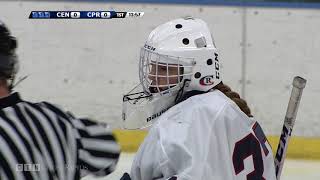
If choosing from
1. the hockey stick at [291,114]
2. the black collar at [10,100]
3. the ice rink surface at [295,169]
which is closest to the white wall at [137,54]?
the ice rink surface at [295,169]

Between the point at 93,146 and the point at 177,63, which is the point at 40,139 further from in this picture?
the point at 177,63

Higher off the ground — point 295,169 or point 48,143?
point 48,143

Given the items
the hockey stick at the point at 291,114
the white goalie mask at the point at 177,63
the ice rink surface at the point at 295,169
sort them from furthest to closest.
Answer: the ice rink surface at the point at 295,169, the hockey stick at the point at 291,114, the white goalie mask at the point at 177,63

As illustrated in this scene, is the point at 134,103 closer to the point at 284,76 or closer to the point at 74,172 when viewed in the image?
the point at 74,172

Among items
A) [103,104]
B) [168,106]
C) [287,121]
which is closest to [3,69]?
[168,106]

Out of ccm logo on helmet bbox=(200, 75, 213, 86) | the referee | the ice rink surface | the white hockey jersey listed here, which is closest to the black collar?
the referee

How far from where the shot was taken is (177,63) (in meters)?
1.24

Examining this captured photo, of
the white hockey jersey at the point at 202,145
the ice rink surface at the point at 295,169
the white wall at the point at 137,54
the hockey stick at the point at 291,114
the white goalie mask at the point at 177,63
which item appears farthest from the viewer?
the white wall at the point at 137,54

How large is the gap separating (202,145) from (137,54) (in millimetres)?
3656

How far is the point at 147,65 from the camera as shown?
132 centimetres

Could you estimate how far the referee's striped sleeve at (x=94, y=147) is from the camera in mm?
1081
